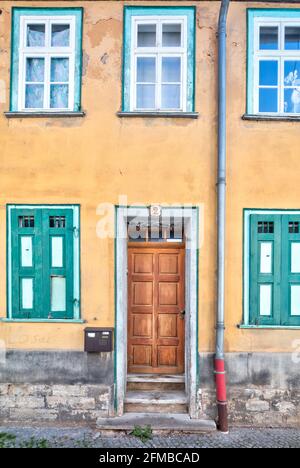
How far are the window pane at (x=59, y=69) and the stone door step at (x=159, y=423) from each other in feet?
16.8

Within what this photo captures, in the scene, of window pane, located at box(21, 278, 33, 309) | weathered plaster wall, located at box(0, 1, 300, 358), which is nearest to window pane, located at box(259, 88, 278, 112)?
weathered plaster wall, located at box(0, 1, 300, 358)

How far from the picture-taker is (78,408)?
213 inches

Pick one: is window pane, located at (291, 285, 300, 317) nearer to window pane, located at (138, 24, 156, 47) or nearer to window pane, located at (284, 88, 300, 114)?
window pane, located at (284, 88, 300, 114)

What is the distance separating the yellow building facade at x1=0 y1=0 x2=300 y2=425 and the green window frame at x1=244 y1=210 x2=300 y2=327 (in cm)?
5

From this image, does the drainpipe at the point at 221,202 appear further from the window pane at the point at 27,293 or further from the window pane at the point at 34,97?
the window pane at the point at 27,293

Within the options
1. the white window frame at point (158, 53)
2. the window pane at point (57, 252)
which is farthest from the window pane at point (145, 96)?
the window pane at point (57, 252)

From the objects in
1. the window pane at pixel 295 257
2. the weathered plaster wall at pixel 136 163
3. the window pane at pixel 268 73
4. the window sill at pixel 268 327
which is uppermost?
the window pane at pixel 268 73

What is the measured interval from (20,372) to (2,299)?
112cm

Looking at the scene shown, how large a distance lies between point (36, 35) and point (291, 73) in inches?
158

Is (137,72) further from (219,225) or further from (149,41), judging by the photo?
(219,225)

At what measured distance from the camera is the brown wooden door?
6.04 m

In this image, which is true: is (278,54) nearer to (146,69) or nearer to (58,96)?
(146,69)

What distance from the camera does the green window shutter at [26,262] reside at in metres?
5.54
